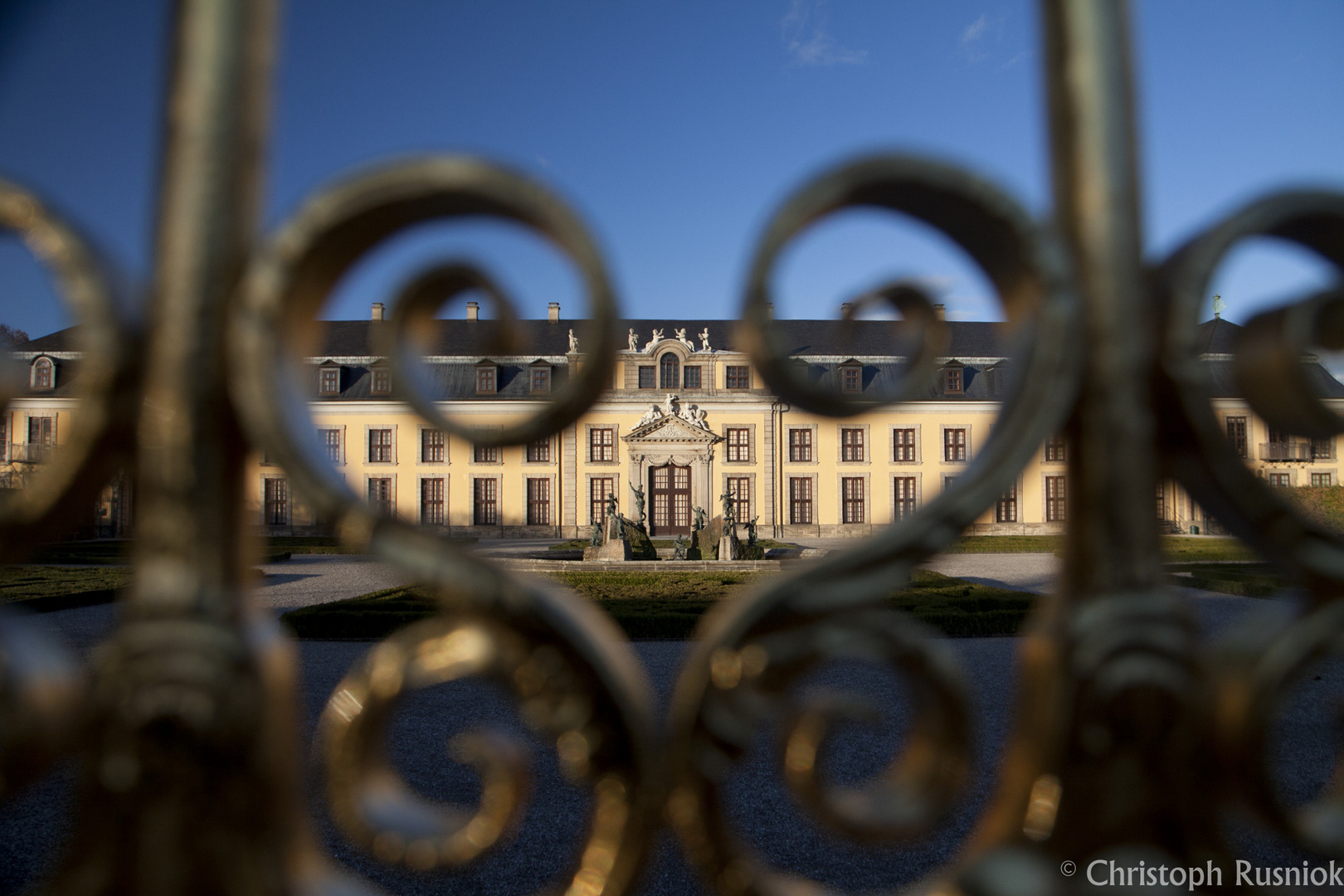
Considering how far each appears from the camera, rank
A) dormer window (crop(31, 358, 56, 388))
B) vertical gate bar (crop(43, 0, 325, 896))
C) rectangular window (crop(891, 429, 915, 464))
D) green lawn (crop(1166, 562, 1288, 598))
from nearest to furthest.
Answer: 1. vertical gate bar (crop(43, 0, 325, 896))
2. green lawn (crop(1166, 562, 1288, 598))
3. dormer window (crop(31, 358, 56, 388))
4. rectangular window (crop(891, 429, 915, 464))

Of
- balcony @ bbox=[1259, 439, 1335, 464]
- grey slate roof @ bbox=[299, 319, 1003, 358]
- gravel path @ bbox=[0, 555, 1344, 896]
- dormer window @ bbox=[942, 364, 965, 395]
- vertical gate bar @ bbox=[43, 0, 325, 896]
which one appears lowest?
gravel path @ bbox=[0, 555, 1344, 896]

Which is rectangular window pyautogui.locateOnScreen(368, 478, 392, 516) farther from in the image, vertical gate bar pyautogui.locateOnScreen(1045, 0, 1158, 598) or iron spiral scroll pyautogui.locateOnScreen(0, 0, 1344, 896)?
vertical gate bar pyautogui.locateOnScreen(1045, 0, 1158, 598)

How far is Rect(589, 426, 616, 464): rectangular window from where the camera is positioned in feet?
80.4

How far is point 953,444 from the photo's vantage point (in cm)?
2414

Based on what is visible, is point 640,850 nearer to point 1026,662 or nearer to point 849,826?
point 849,826

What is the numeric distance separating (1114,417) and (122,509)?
1182 inches

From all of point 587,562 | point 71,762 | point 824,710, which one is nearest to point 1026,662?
point 824,710

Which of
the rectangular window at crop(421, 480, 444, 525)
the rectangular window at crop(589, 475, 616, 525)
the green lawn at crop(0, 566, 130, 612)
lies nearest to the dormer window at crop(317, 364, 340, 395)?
the rectangular window at crop(421, 480, 444, 525)

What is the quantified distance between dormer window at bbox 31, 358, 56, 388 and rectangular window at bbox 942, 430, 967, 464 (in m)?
29.2

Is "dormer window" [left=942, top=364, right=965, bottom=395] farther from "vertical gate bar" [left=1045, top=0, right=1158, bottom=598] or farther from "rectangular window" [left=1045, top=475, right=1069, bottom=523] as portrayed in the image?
"vertical gate bar" [left=1045, top=0, right=1158, bottom=598]

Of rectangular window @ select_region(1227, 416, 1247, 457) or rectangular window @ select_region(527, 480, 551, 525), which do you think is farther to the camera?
rectangular window @ select_region(527, 480, 551, 525)

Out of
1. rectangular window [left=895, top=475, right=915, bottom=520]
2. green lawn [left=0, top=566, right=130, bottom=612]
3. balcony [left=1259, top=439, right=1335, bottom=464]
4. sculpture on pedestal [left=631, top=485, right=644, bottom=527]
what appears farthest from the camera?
rectangular window [left=895, top=475, right=915, bottom=520]

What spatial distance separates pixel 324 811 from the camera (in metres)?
3.18

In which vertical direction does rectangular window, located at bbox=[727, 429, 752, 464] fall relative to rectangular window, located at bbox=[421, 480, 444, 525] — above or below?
above
